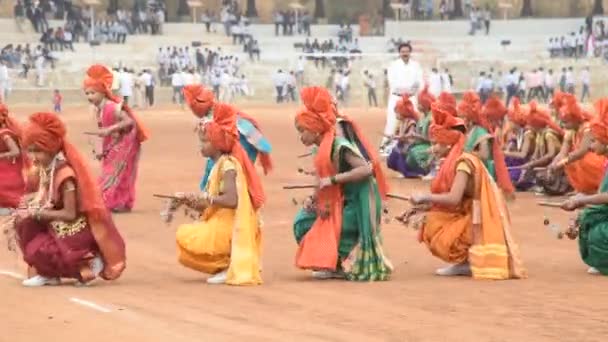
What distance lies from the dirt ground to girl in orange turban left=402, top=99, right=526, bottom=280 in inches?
7.9

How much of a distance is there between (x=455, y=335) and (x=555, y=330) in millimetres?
616

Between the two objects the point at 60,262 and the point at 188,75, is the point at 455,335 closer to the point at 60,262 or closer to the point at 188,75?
the point at 60,262

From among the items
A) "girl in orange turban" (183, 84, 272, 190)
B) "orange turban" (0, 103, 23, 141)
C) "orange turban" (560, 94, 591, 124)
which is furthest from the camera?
"orange turban" (560, 94, 591, 124)

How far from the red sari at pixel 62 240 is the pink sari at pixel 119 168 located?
213 inches

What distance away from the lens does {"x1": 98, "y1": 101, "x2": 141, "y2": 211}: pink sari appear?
52.2 ft

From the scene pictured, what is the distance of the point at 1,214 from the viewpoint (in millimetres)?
15359

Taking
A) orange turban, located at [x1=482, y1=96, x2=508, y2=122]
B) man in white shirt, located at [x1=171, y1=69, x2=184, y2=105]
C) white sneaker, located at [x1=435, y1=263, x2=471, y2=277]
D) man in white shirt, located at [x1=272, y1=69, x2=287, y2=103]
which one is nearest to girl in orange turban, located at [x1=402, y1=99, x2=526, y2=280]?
white sneaker, located at [x1=435, y1=263, x2=471, y2=277]

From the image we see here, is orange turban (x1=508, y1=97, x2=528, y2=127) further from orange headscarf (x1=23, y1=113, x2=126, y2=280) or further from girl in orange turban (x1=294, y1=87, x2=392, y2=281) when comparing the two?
orange headscarf (x1=23, y1=113, x2=126, y2=280)

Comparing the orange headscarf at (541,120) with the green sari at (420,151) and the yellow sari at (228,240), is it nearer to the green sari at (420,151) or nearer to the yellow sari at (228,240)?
the green sari at (420,151)

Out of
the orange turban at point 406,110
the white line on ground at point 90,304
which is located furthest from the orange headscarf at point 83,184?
the orange turban at point 406,110

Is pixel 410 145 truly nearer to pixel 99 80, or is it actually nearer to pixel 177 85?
pixel 99 80

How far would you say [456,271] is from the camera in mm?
11391

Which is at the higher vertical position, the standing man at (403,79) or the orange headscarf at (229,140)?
the orange headscarf at (229,140)

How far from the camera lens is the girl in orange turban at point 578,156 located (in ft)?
49.9
